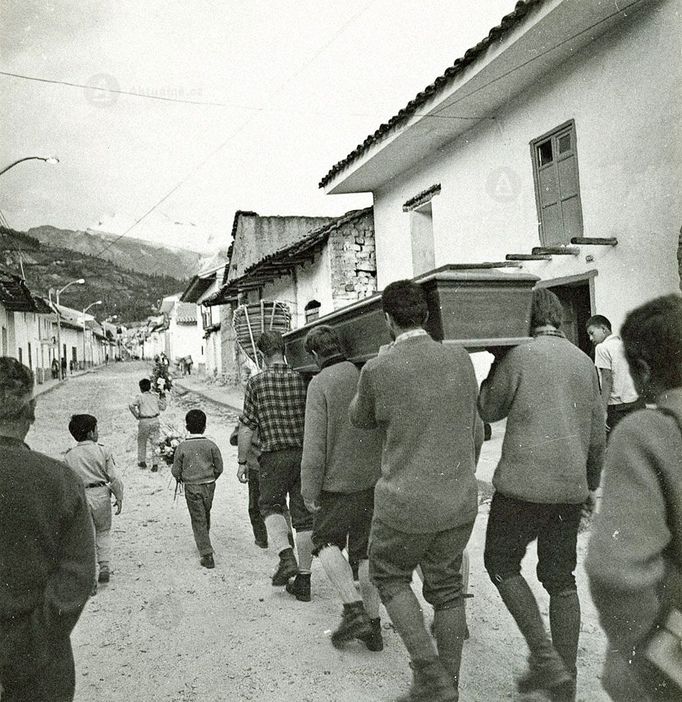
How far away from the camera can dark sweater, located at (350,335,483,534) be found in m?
2.17

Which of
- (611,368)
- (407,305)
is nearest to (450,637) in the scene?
(407,305)

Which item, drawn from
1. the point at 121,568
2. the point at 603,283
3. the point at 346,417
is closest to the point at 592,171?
the point at 603,283

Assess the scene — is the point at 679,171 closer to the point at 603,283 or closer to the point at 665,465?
the point at 603,283

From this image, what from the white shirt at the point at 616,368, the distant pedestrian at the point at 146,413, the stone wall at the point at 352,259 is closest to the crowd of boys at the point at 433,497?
the distant pedestrian at the point at 146,413

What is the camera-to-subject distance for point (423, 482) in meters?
2.17

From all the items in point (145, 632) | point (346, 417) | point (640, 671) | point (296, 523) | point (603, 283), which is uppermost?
point (603, 283)

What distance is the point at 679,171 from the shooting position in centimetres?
477

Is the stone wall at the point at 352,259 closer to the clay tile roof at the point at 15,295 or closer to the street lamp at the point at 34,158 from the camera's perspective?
the clay tile roof at the point at 15,295

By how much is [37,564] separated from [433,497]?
1201 mm

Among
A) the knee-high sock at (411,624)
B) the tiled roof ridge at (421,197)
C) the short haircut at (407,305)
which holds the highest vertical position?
the tiled roof ridge at (421,197)

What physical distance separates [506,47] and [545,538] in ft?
16.1

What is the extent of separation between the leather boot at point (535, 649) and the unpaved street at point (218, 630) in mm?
172

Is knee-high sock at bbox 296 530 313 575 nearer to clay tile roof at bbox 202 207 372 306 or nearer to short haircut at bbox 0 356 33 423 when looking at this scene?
short haircut at bbox 0 356 33 423

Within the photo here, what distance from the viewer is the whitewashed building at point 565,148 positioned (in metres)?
4.98
